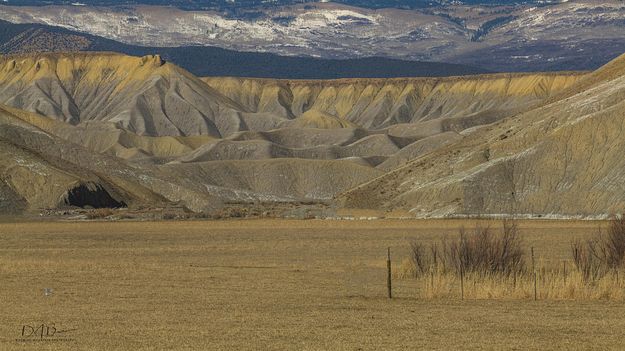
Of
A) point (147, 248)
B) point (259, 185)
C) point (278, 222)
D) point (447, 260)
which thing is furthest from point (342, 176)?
point (447, 260)

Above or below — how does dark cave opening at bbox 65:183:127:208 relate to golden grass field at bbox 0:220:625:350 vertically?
below

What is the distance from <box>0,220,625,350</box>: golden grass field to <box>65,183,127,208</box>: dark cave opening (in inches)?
1900

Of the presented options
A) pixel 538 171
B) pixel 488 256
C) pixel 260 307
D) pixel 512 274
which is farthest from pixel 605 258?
pixel 538 171

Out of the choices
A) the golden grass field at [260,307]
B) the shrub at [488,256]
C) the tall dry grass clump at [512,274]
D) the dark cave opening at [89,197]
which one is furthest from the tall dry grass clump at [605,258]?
the dark cave opening at [89,197]

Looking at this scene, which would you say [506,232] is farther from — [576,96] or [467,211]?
[576,96]

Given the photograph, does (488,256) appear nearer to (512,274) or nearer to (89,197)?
(512,274)

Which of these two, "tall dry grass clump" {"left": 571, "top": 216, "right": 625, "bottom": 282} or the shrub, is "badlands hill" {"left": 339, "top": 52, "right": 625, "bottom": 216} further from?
the shrub

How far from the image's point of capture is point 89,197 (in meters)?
118

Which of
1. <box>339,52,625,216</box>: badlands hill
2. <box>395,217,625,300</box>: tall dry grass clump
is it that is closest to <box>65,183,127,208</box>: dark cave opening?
<box>339,52,625,216</box>: badlands hill

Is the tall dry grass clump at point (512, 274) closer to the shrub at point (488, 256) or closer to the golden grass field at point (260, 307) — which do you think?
the shrub at point (488, 256)

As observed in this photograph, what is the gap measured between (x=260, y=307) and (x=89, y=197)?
83760 mm

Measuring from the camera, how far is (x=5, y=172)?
116125mm

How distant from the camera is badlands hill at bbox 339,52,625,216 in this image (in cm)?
9588

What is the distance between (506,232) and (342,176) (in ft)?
414
